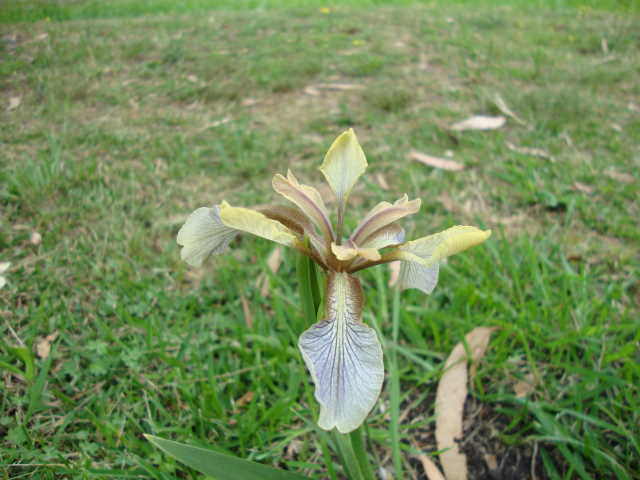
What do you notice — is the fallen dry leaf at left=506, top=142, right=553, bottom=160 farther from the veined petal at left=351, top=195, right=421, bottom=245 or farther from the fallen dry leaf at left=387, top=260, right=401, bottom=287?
the veined petal at left=351, top=195, right=421, bottom=245

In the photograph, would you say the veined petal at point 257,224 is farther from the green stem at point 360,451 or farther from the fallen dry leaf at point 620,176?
the fallen dry leaf at point 620,176

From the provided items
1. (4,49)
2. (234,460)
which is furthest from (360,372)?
(4,49)

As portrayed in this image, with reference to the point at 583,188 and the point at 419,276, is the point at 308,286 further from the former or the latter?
the point at 583,188

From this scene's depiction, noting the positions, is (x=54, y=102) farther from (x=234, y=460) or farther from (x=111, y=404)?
(x=234, y=460)

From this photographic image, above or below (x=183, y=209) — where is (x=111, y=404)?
below

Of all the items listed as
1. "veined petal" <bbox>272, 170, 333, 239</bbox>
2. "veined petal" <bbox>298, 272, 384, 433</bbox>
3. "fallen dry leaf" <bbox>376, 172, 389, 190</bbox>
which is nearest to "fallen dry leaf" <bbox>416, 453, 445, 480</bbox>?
"veined petal" <bbox>298, 272, 384, 433</bbox>

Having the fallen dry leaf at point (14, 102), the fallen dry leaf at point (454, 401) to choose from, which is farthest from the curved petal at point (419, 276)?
the fallen dry leaf at point (14, 102)
